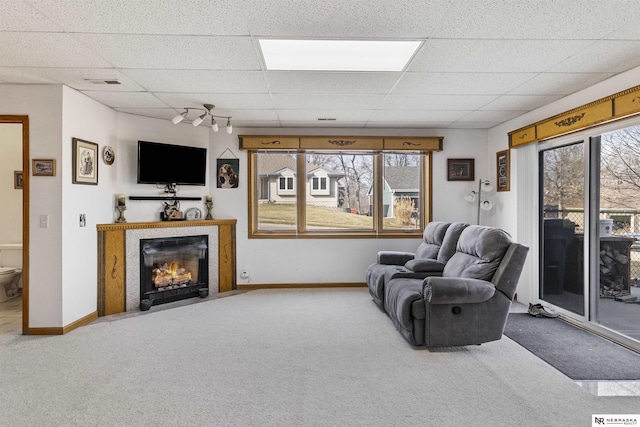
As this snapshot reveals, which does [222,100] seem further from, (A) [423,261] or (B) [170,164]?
(A) [423,261]

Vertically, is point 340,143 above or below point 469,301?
above

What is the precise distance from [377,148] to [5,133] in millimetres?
5211

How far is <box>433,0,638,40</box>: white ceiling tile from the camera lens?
2.17 m

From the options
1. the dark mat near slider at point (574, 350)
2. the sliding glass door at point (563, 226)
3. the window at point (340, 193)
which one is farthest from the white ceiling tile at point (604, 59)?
the window at point (340, 193)

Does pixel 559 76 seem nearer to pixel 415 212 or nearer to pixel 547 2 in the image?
pixel 547 2

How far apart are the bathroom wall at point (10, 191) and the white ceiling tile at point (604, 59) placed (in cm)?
652

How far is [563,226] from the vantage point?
14.0 feet

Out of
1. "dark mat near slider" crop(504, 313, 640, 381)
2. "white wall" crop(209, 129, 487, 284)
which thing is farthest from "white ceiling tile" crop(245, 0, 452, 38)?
"white wall" crop(209, 129, 487, 284)

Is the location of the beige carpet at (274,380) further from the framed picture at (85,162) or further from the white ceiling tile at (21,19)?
the white ceiling tile at (21,19)

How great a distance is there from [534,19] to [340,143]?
334 cm

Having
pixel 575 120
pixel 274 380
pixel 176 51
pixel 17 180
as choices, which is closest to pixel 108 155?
pixel 17 180

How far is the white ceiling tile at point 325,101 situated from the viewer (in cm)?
399

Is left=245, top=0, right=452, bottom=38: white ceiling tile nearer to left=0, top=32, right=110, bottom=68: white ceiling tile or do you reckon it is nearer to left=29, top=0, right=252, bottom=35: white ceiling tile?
left=29, top=0, right=252, bottom=35: white ceiling tile

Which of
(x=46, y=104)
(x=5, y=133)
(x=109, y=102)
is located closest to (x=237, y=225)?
(x=109, y=102)
